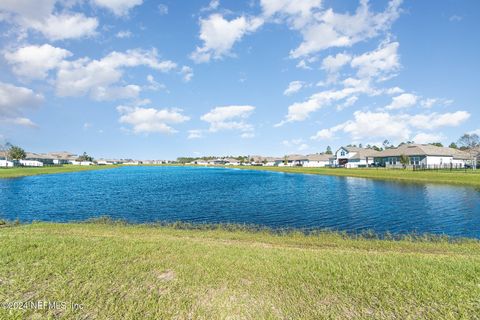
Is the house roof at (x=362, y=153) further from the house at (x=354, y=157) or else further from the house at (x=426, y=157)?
the house at (x=426, y=157)

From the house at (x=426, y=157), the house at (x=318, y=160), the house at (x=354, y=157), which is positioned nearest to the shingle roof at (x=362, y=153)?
the house at (x=354, y=157)

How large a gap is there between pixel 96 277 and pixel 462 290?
403 inches

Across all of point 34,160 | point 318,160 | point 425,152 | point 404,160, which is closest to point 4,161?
point 34,160

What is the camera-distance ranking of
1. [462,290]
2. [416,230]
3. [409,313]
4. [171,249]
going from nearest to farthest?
[409,313] → [462,290] → [171,249] → [416,230]

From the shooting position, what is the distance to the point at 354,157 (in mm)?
104750

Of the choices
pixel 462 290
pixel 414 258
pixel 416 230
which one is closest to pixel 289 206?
pixel 416 230

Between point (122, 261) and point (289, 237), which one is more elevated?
point (122, 261)

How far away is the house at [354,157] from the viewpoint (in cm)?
9956

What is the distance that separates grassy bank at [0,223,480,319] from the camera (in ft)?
19.9

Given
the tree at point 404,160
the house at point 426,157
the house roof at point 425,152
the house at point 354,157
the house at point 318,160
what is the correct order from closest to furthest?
the tree at point 404,160
the house at point 426,157
the house roof at point 425,152
the house at point 354,157
the house at point 318,160

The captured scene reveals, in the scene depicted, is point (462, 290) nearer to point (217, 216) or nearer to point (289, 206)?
point (217, 216)

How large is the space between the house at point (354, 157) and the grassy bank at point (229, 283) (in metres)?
98.9

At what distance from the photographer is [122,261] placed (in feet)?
28.6

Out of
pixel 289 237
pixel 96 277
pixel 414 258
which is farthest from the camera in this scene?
pixel 289 237
